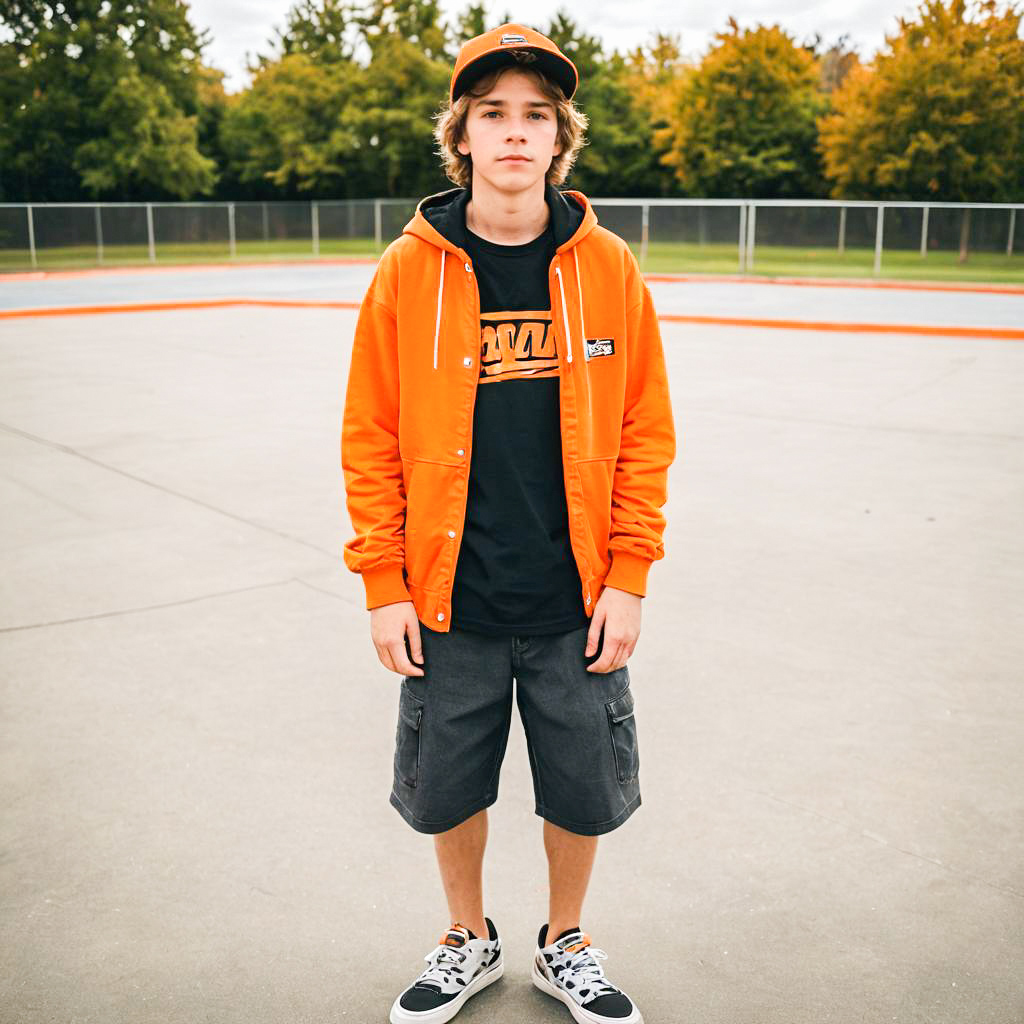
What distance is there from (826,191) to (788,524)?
39460 millimetres

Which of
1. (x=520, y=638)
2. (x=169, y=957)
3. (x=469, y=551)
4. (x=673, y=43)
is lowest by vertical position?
(x=169, y=957)

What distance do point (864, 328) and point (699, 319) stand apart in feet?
7.88

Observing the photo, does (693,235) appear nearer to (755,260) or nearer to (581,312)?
(755,260)

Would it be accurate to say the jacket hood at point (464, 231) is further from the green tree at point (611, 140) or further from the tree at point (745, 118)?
the green tree at point (611, 140)

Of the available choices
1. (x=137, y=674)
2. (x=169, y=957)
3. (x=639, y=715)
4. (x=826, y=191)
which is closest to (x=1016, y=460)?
(x=639, y=715)

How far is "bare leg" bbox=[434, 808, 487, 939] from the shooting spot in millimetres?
2408

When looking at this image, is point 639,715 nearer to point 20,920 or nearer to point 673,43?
point 20,920

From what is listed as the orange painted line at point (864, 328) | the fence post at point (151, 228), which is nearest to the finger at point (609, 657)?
the orange painted line at point (864, 328)

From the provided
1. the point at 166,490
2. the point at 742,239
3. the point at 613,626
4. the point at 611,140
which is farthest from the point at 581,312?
the point at 611,140

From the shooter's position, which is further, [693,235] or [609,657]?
[693,235]

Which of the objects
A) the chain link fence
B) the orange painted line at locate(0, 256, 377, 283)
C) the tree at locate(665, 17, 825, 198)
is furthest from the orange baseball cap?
the tree at locate(665, 17, 825, 198)

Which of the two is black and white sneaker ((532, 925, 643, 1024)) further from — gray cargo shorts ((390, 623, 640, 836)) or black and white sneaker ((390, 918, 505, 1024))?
gray cargo shorts ((390, 623, 640, 836))

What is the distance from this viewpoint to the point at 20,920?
2.61 m

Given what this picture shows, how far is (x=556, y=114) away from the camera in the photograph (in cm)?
227
